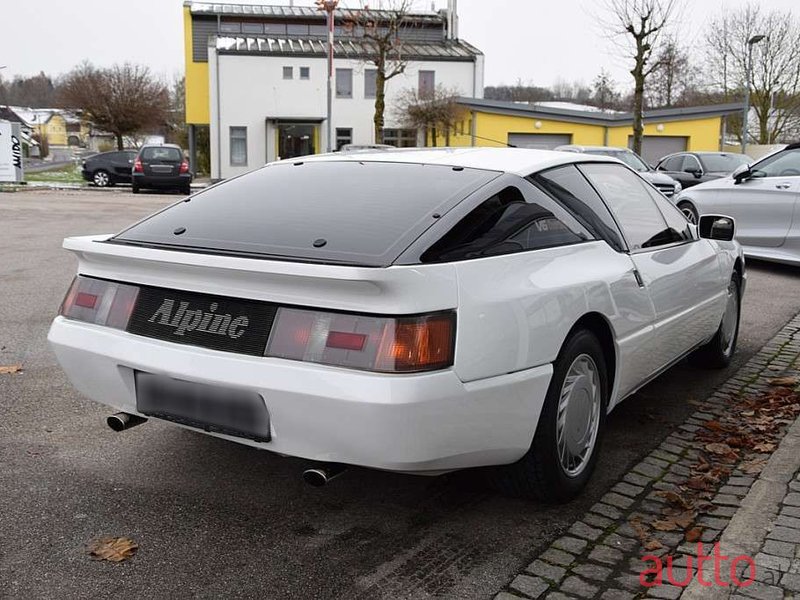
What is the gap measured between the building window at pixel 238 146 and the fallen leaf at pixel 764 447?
40237 millimetres

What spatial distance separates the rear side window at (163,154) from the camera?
87.3 ft

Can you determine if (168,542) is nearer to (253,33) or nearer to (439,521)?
(439,521)

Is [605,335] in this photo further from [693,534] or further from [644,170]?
[644,170]

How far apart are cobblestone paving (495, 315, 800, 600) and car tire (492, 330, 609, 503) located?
17 centimetres

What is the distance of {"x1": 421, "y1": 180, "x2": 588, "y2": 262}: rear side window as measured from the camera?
3145 millimetres

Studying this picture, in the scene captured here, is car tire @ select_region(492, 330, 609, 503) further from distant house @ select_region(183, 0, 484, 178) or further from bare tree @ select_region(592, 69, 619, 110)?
bare tree @ select_region(592, 69, 619, 110)

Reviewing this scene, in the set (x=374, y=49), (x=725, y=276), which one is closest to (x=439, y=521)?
(x=725, y=276)

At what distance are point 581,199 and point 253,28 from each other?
47548 millimetres

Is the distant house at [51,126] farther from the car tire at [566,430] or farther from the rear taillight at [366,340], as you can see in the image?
the rear taillight at [366,340]

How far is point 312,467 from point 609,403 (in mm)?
1579

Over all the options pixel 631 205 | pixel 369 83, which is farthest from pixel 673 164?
pixel 369 83

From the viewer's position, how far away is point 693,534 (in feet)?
→ 11.1

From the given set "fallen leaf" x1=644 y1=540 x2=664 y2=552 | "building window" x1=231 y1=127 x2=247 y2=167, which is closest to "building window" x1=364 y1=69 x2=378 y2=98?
"building window" x1=231 y1=127 x2=247 y2=167

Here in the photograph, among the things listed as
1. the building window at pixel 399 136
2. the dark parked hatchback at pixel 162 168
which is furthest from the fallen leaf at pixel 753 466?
the building window at pixel 399 136
